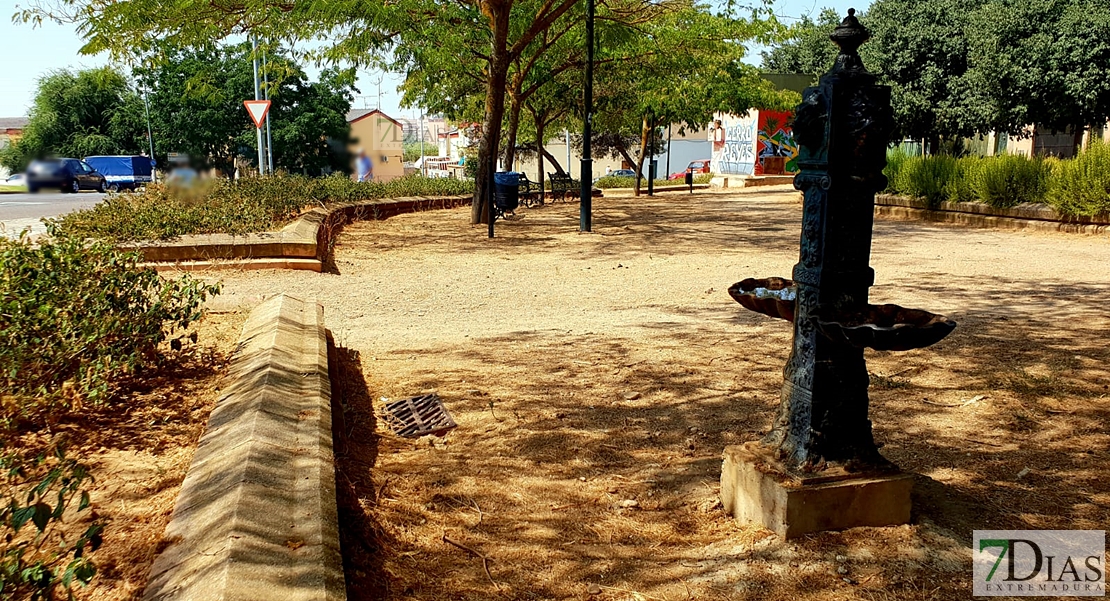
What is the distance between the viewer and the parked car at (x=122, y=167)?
31641 mm

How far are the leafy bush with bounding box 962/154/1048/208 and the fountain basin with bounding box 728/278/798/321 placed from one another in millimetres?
→ 13697

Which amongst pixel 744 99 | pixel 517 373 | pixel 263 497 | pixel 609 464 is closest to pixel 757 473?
pixel 609 464

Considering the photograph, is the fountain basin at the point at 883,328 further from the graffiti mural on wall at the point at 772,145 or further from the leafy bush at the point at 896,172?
the graffiti mural on wall at the point at 772,145

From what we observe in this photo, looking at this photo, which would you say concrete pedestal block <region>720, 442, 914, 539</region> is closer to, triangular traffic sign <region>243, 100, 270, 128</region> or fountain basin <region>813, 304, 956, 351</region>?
fountain basin <region>813, 304, 956, 351</region>

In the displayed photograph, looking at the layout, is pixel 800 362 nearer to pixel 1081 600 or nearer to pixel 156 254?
pixel 1081 600

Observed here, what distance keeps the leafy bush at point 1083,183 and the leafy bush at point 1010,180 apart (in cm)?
44

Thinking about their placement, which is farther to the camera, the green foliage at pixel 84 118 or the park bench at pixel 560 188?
the green foliage at pixel 84 118

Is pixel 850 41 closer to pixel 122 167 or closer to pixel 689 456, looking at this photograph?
pixel 689 456

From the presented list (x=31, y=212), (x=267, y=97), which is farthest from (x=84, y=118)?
(x=31, y=212)

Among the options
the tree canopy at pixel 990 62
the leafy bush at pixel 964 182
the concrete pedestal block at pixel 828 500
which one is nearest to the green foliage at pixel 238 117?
the leafy bush at pixel 964 182

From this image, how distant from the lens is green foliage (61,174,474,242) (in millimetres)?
9500

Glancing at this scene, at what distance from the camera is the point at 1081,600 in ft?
8.54

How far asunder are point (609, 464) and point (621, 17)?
49.3 ft

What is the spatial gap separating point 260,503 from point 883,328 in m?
2.03
